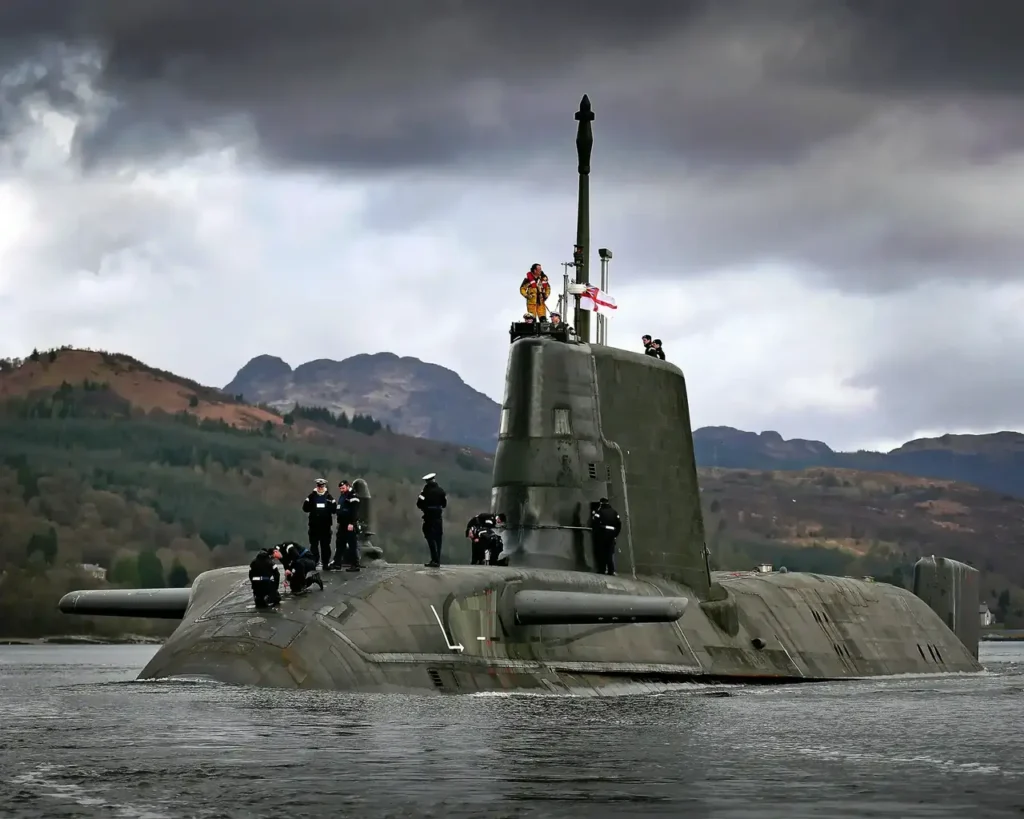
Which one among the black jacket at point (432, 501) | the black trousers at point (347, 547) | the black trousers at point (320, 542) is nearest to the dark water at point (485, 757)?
the black trousers at point (347, 547)

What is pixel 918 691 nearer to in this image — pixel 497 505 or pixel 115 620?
pixel 497 505

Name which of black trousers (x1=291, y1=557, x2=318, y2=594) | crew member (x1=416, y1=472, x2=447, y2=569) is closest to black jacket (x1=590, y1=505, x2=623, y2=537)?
crew member (x1=416, y1=472, x2=447, y2=569)

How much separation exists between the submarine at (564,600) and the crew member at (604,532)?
0.19 m

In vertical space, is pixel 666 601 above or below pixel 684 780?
above

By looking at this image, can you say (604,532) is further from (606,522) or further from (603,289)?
(603,289)

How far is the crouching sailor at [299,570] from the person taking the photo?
23953 mm

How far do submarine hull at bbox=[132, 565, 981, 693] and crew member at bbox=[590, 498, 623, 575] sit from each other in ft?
1.07

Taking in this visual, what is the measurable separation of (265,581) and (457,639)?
2.74 meters

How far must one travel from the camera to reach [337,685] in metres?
22.2

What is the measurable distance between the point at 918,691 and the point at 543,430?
8116 mm

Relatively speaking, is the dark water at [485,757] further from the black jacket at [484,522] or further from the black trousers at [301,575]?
the black jacket at [484,522]

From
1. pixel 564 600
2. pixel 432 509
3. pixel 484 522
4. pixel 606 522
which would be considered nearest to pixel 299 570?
pixel 432 509

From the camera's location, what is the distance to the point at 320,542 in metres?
26.3

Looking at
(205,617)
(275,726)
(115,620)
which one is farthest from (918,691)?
(115,620)
